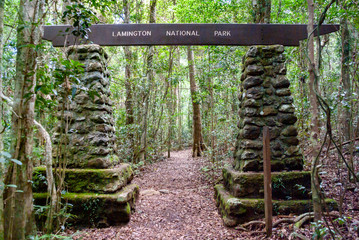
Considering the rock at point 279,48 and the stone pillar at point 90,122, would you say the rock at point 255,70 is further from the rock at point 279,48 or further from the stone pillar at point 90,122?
the stone pillar at point 90,122

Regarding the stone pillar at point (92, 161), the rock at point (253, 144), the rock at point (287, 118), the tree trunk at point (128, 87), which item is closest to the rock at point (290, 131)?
the rock at point (287, 118)

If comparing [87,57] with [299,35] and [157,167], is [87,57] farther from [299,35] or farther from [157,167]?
[157,167]

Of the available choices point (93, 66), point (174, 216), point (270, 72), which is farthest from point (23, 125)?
point (270, 72)

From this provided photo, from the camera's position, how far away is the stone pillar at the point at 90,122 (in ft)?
13.7

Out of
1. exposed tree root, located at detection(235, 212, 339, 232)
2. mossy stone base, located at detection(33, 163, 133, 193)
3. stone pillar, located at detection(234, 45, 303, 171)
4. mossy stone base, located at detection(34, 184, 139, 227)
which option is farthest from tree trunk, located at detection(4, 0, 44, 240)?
stone pillar, located at detection(234, 45, 303, 171)

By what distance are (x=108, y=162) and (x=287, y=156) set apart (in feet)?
10.9

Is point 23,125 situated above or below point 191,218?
above

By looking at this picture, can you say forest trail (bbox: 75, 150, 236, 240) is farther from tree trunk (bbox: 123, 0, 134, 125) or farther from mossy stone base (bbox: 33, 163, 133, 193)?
tree trunk (bbox: 123, 0, 134, 125)

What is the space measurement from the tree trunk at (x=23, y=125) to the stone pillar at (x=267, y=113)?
3295 millimetres

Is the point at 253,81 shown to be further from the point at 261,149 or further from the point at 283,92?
the point at 261,149

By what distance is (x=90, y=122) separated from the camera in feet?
14.1

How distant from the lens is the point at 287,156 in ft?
13.9

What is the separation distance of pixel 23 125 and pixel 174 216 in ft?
10.7

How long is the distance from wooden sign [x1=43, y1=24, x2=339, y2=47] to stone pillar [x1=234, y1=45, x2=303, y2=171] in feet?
0.75
